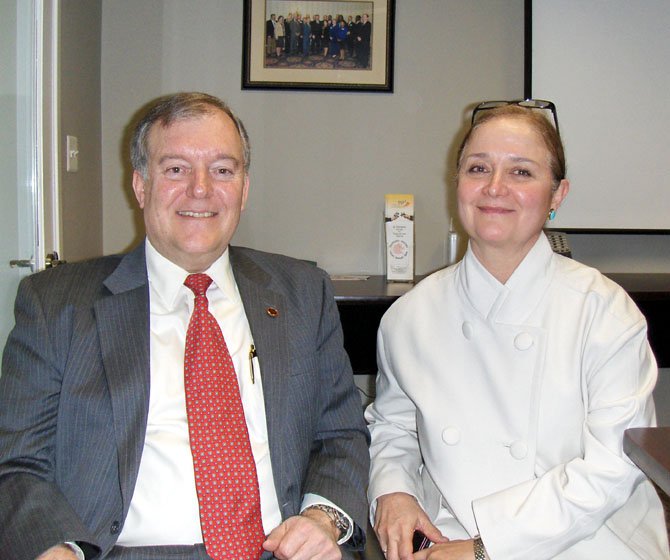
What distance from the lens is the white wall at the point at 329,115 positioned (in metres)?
2.81

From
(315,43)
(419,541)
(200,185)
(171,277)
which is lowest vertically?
(419,541)

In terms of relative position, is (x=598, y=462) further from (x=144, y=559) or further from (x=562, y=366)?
(x=144, y=559)

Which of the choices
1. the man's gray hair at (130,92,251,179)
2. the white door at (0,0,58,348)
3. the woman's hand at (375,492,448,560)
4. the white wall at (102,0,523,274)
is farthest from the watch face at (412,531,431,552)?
the white wall at (102,0,523,274)

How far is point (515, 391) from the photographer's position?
1.35 meters

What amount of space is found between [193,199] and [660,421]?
8.16 feet

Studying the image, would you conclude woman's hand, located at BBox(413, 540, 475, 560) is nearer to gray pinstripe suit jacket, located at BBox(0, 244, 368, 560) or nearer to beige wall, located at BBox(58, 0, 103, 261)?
gray pinstripe suit jacket, located at BBox(0, 244, 368, 560)

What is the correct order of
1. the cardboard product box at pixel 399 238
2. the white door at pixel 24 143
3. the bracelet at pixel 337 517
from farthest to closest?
the cardboard product box at pixel 399 238, the white door at pixel 24 143, the bracelet at pixel 337 517

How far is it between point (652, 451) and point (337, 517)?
1.97 ft

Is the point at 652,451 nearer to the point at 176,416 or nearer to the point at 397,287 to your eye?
the point at 176,416

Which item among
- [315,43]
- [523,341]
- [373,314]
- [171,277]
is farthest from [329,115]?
[523,341]

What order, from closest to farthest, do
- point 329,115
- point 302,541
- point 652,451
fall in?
point 652,451, point 302,541, point 329,115

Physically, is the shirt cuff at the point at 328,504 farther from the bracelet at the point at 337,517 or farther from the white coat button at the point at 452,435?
the white coat button at the point at 452,435

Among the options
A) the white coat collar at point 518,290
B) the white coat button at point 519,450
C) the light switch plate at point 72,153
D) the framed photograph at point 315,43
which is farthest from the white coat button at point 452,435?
the framed photograph at point 315,43

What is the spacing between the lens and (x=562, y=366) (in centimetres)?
133
